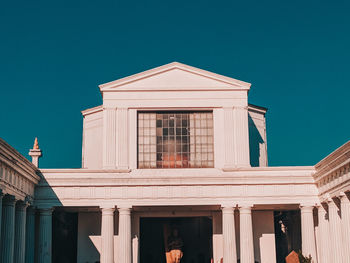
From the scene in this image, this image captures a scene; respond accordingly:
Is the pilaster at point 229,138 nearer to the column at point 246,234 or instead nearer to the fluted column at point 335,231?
the column at point 246,234

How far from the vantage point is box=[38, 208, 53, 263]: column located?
4241 centimetres

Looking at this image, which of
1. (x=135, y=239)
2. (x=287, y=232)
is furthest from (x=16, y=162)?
(x=287, y=232)

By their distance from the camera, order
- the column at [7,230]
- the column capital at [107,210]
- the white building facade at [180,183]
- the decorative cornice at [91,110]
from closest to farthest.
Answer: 1. the column at [7,230]
2. the white building facade at [180,183]
3. the column capital at [107,210]
4. the decorative cornice at [91,110]

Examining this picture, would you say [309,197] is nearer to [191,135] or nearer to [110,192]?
[191,135]

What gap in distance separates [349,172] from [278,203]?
9.11m

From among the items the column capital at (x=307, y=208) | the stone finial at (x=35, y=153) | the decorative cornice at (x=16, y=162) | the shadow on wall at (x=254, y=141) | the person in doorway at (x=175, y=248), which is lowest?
the person in doorway at (x=175, y=248)

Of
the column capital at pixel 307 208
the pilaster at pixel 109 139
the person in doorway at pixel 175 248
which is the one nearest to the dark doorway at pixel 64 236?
the pilaster at pixel 109 139

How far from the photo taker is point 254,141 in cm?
5344

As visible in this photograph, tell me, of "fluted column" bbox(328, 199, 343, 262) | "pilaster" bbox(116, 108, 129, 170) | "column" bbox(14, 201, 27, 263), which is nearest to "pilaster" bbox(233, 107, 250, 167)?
"fluted column" bbox(328, 199, 343, 262)

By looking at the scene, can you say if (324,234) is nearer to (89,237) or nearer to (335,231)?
(335,231)

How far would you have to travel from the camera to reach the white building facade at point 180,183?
141 feet

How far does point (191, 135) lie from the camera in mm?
46781

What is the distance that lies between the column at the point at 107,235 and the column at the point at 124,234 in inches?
22.9

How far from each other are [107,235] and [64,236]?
10.00 metres
